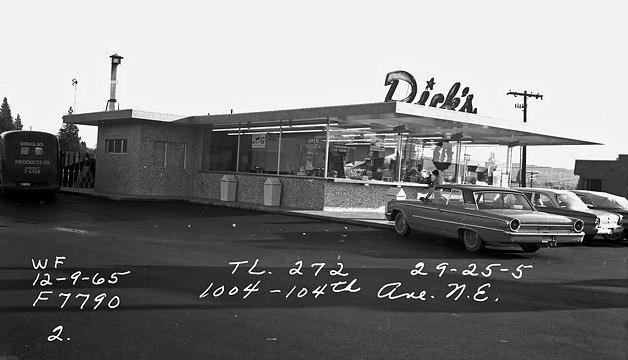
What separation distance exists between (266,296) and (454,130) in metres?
17.2

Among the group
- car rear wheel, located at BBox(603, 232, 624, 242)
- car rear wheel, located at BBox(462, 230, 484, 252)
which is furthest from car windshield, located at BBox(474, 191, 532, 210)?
car rear wheel, located at BBox(603, 232, 624, 242)

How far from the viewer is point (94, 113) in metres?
28.6

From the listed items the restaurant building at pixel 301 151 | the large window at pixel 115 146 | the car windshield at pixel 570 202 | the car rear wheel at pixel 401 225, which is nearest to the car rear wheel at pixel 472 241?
the car rear wheel at pixel 401 225

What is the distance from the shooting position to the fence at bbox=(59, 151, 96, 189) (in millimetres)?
31823

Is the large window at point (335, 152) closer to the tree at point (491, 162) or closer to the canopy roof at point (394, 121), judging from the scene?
the canopy roof at point (394, 121)

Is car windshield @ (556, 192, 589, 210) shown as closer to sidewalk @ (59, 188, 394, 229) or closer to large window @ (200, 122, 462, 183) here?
sidewalk @ (59, 188, 394, 229)

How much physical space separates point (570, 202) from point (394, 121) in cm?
683

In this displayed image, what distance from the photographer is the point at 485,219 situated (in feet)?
41.8

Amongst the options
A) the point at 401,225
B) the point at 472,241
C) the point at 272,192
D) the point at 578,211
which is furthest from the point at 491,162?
the point at 472,241

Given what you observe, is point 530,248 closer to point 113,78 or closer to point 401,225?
point 401,225

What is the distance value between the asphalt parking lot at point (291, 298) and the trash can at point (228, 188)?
38.1 feet

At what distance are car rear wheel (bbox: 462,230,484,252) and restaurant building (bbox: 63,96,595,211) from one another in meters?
6.40

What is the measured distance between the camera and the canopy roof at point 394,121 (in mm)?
19875

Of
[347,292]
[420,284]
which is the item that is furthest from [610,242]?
[347,292]
